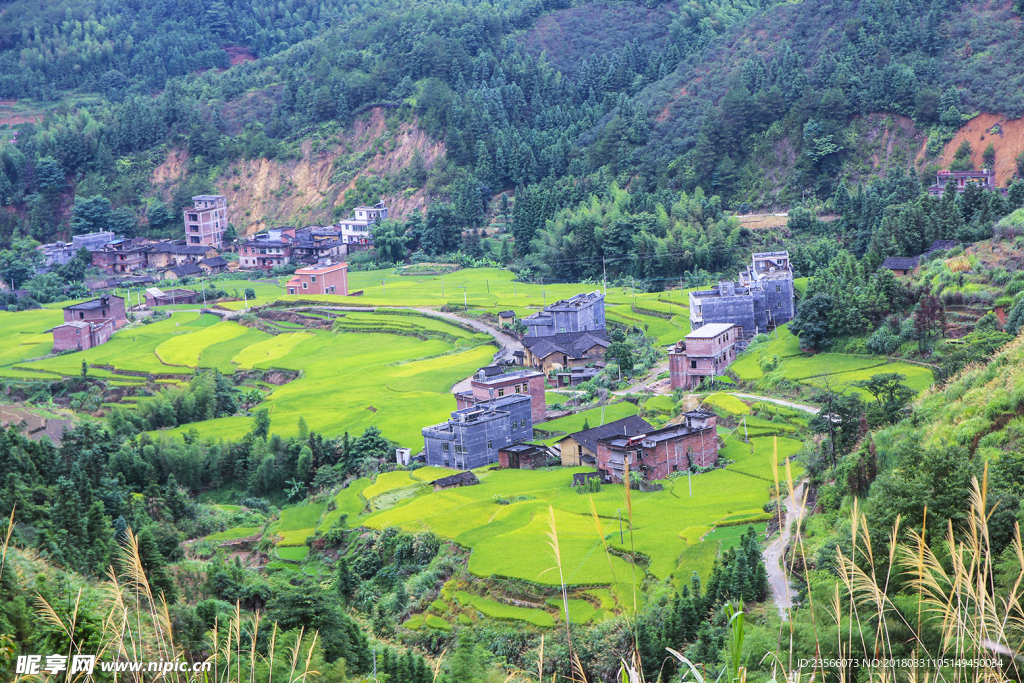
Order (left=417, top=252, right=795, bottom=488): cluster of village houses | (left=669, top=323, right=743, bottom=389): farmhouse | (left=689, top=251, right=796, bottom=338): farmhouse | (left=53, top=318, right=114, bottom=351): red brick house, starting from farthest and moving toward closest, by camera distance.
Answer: (left=53, top=318, right=114, bottom=351): red brick house
(left=689, top=251, right=796, bottom=338): farmhouse
(left=669, top=323, right=743, bottom=389): farmhouse
(left=417, top=252, right=795, bottom=488): cluster of village houses

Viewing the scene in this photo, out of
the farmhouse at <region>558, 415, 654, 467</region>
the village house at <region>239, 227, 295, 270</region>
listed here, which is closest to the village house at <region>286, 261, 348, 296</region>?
the village house at <region>239, 227, 295, 270</region>

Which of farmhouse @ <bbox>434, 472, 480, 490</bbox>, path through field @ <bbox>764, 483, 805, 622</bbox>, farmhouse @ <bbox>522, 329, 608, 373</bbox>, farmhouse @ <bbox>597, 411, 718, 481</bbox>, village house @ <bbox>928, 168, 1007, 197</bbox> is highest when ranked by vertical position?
village house @ <bbox>928, 168, 1007, 197</bbox>

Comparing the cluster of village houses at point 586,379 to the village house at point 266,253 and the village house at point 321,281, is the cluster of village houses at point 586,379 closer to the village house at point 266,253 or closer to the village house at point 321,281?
the village house at point 321,281

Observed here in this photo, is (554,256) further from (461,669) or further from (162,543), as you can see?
(461,669)

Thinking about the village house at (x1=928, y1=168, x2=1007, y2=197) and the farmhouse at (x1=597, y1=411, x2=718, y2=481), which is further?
the village house at (x1=928, y1=168, x2=1007, y2=197)

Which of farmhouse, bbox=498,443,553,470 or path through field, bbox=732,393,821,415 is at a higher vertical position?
path through field, bbox=732,393,821,415

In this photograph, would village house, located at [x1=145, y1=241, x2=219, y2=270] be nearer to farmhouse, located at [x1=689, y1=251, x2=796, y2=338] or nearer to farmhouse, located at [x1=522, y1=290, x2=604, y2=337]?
farmhouse, located at [x1=522, y1=290, x2=604, y2=337]

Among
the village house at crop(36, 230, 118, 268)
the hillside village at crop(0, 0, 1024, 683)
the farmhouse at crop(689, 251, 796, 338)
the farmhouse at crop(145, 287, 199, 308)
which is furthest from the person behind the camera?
the village house at crop(36, 230, 118, 268)

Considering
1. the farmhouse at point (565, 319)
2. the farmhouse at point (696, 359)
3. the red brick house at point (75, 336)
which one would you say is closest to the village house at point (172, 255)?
the red brick house at point (75, 336)
